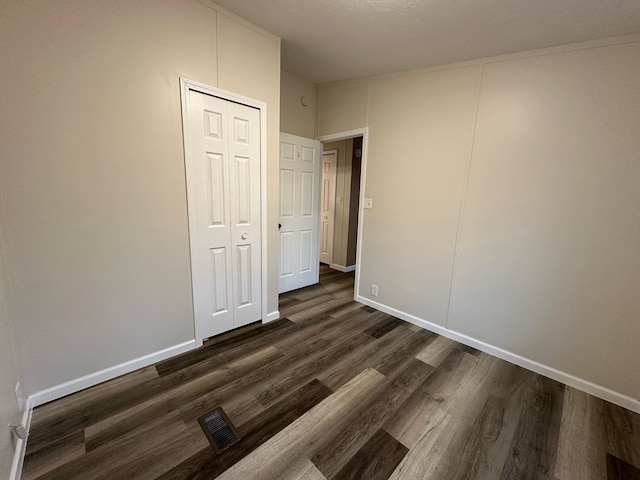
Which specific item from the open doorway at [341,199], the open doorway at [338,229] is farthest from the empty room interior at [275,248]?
the open doorway at [341,199]

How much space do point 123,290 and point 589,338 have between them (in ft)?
11.3

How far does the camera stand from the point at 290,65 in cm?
286

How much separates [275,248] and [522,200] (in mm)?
2250

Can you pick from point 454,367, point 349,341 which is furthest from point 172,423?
point 454,367

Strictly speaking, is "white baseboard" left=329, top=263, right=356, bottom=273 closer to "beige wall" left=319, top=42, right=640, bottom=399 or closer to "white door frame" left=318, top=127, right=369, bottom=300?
"white door frame" left=318, top=127, right=369, bottom=300

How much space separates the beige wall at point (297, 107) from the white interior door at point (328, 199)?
116cm

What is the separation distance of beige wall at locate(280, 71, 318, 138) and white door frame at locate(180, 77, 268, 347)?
0.90 meters

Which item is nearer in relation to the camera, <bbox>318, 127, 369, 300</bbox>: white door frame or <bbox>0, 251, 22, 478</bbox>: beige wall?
<bbox>0, 251, 22, 478</bbox>: beige wall

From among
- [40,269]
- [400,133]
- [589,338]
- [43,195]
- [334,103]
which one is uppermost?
[334,103]

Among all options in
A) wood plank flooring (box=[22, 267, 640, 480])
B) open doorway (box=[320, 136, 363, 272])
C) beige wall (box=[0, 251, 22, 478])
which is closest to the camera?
beige wall (box=[0, 251, 22, 478])

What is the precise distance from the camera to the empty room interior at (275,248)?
141cm

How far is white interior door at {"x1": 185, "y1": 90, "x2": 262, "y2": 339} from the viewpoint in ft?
6.70

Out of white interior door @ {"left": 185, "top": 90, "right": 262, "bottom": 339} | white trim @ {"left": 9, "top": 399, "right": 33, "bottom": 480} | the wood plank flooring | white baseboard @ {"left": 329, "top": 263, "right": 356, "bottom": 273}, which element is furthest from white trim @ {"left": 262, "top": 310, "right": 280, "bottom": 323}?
white baseboard @ {"left": 329, "top": 263, "right": 356, "bottom": 273}

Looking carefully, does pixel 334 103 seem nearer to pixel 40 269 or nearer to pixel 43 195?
pixel 43 195
